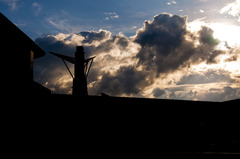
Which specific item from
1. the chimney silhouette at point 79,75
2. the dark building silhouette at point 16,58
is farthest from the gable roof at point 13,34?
the chimney silhouette at point 79,75

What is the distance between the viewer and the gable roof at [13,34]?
6.81 metres

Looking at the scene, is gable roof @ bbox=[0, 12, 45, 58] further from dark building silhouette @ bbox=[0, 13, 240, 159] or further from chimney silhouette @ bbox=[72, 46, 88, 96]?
chimney silhouette @ bbox=[72, 46, 88, 96]

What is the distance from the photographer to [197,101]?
8.40 meters

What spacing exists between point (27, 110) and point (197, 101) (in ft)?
23.9

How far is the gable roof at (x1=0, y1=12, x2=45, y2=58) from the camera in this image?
22.3 ft

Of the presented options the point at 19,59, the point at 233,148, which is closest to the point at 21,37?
the point at 19,59

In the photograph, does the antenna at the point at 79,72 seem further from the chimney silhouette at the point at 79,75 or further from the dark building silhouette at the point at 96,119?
the dark building silhouette at the point at 96,119

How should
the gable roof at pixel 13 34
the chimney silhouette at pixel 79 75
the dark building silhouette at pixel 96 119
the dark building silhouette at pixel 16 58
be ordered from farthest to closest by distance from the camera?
1. the chimney silhouette at pixel 79 75
2. the dark building silhouette at pixel 16 58
3. the gable roof at pixel 13 34
4. the dark building silhouette at pixel 96 119

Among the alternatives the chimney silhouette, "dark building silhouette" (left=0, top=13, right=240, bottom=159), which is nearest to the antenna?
the chimney silhouette

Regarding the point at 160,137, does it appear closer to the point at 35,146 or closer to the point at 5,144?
the point at 35,146

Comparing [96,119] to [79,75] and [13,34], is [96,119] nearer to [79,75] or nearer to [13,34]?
[13,34]

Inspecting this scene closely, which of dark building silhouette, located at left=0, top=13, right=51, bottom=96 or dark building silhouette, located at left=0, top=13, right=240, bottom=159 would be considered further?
dark building silhouette, located at left=0, top=13, right=51, bottom=96

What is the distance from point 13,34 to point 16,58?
39.6 inches

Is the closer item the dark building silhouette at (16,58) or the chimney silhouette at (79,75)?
the dark building silhouette at (16,58)
